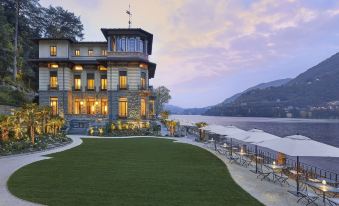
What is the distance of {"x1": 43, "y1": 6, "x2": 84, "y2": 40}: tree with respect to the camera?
59.0 m

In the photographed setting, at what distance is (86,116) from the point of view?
137ft

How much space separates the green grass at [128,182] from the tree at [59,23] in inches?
1866

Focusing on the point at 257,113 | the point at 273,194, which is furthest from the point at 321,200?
the point at 257,113

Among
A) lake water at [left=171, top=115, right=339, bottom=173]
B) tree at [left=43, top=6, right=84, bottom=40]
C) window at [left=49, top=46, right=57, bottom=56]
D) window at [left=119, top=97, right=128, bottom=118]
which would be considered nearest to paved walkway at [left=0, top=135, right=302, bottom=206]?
lake water at [left=171, top=115, right=339, bottom=173]

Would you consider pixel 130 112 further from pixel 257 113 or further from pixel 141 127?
pixel 257 113

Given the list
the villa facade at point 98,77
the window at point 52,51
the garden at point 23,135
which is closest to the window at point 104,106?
the villa facade at point 98,77

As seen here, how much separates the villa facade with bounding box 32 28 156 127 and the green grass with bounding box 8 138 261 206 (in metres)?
22.9

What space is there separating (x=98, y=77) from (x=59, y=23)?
25.3 metres

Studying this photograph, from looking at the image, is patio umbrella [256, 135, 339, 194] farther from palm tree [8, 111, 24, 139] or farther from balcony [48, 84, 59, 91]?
balcony [48, 84, 59, 91]

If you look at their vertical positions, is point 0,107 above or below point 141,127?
above

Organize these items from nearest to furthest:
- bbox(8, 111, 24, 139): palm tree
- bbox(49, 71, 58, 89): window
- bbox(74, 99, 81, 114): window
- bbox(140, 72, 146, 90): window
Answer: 1. bbox(8, 111, 24, 139): palm tree
2. bbox(140, 72, 146, 90): window
3. bbox(49, 71, 58, 89): window
4. bbox(74, 99, 81, 114): window

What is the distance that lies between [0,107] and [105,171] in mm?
23041

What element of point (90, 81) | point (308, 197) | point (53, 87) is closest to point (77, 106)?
point (90, 81)

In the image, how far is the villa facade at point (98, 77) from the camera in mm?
41344
